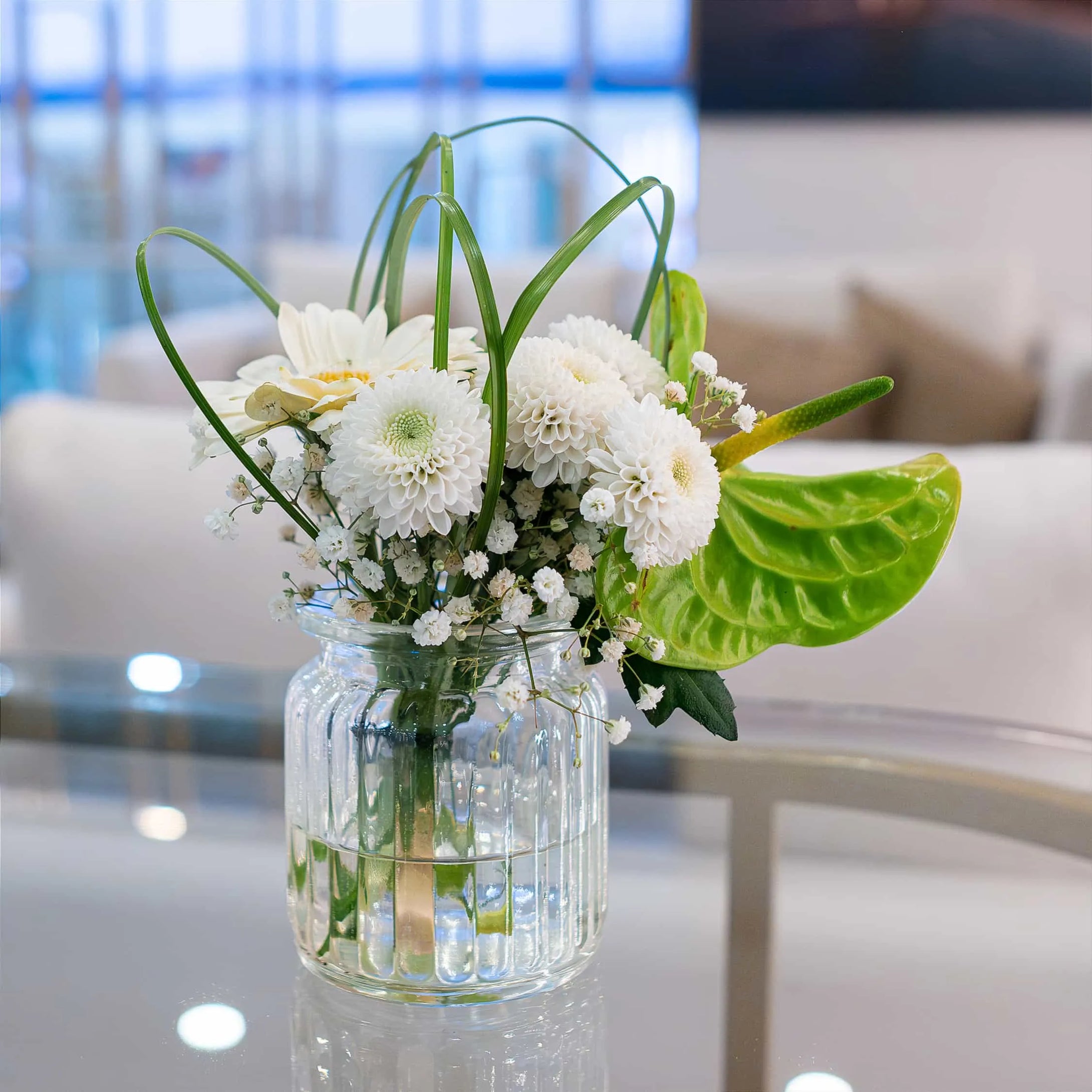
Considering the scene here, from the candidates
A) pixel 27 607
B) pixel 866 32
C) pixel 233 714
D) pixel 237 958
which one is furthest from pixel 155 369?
pixel 866 32

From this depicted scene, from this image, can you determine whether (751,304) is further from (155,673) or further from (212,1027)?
(212,1027)

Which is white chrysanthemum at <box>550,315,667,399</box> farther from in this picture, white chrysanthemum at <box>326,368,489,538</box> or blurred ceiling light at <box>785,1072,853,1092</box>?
blurred ceiling light at <box>785,1072,853,1092</box>

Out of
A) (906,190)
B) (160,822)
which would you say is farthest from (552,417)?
(906,190)

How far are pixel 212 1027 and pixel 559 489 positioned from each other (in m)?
0.25

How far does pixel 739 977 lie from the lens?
528 mm

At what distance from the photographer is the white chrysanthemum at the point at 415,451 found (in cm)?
42

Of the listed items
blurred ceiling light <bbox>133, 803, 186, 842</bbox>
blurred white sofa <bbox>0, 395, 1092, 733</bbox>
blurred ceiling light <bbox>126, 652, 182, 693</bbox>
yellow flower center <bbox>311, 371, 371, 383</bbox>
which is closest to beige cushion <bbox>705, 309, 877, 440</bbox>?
blurred white sofa <bbox>0, 395, 1092, 733</bbox>

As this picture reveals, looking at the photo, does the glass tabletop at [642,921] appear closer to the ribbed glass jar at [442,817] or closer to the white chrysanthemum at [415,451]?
the ribbed glass jar at [442,817]

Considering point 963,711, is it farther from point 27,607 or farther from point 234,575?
point 27,607

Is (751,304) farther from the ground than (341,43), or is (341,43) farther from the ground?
(341,43)

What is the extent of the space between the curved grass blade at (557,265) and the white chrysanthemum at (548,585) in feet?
0.24

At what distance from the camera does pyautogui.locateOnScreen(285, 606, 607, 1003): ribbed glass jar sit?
18.8 inches

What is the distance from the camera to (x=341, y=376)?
49 cm

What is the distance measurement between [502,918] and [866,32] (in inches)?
148
